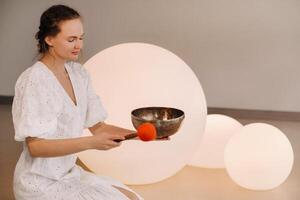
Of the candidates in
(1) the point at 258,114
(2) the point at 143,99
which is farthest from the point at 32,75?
(1) the point at 258,114

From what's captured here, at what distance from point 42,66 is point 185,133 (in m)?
0.95

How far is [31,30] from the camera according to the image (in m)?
4.07

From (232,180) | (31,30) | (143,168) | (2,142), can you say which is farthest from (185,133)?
(31,30)

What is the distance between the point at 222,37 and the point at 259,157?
5.07ft

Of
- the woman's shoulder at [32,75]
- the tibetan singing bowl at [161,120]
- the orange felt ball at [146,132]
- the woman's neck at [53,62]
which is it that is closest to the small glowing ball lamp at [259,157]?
the tibetan singing bowl at [161,120]

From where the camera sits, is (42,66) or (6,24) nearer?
(42,66)

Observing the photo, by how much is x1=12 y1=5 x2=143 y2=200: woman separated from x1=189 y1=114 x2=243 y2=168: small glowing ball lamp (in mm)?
992

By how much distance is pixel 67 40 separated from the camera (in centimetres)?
173

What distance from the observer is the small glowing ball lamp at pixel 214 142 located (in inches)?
110

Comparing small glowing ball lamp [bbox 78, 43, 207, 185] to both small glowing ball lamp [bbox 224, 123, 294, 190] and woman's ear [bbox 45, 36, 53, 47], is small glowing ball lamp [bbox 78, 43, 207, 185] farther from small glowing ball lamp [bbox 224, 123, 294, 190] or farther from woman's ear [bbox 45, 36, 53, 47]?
woman's ear [bbox 45, 36, 53, 47]

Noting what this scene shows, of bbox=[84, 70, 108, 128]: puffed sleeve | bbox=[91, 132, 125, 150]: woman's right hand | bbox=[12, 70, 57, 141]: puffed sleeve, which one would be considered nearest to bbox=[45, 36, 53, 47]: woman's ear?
bbox=[12, 70, 57, 141]: puffed sleeve

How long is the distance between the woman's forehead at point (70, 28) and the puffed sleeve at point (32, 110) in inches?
7.0

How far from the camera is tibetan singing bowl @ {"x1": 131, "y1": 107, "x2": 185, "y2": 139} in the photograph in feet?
5.70

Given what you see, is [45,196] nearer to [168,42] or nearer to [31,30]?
[168,42]
